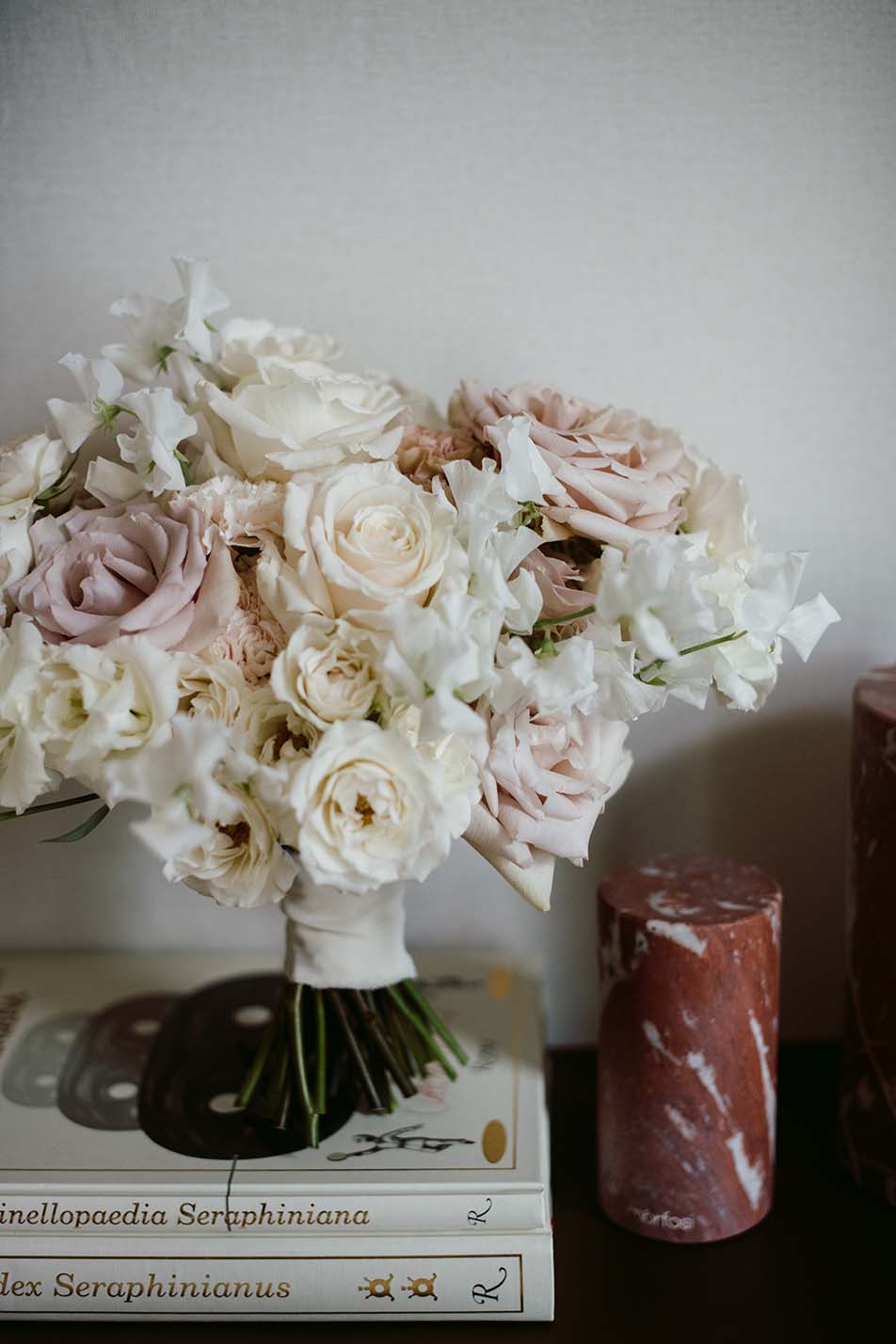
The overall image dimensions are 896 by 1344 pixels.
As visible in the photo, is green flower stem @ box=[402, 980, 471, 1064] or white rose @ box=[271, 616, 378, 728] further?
green flower stem @ box=[402, 980, 471, 1064]

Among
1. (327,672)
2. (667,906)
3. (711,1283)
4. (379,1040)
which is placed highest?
(327,672)

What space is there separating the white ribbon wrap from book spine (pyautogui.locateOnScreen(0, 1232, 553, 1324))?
0.15 meters

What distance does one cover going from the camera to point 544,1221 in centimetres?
68

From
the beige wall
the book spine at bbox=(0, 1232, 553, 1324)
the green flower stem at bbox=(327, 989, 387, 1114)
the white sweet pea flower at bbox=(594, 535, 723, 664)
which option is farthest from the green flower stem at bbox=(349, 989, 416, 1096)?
the beige wall

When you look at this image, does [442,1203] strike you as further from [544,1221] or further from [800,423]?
[800,423]

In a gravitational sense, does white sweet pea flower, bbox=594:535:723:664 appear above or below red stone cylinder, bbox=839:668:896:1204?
above

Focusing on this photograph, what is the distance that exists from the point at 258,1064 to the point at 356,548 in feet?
1.30

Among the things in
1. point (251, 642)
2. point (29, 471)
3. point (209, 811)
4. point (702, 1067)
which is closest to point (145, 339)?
point (29, 471)

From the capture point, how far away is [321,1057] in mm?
762

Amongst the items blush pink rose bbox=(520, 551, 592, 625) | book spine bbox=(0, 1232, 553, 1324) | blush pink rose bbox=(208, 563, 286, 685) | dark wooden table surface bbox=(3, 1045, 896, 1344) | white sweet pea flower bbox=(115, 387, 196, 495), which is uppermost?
white sweet pea flower bbox=(115, 387, 196, 495)

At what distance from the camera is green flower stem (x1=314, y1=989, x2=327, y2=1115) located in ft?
2.47

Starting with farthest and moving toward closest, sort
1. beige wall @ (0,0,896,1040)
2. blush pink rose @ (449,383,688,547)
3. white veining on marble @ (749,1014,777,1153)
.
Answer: beige wall @ (0,0,896,1040), white veining on marble @ (749,1014,777,1153), blush pink rose @ (449,383,688,547)

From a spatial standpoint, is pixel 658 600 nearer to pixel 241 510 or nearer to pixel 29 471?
pixel 241 510

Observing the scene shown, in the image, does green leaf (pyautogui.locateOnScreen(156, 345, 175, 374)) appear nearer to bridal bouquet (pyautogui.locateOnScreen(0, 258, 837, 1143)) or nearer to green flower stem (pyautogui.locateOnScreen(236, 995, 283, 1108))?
bridal bouquet (pyautogui.locateOnScreen(0, 258, 837, 1143))
